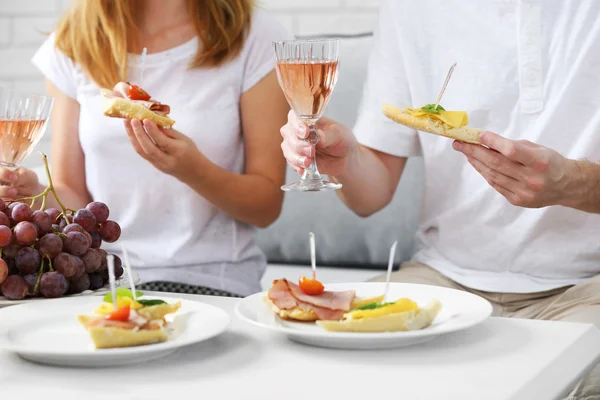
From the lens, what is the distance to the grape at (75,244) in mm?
1212

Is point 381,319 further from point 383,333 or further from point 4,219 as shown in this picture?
point 4,219

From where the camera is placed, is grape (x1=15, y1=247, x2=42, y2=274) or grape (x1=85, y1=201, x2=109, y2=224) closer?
grape (x1=15, y1=247, x2=42, y2=274)

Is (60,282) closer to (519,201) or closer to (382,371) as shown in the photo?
(382,371)


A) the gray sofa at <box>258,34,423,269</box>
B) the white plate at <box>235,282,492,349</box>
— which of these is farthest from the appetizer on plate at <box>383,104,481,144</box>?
the gray sofa at <box>258,34,423,269</box>

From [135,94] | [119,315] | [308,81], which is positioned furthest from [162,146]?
[119,315]

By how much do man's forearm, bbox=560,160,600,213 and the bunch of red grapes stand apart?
768 millimetres

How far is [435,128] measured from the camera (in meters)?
1.36

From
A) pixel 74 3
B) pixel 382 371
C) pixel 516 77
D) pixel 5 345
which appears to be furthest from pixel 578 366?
pixel 74 3

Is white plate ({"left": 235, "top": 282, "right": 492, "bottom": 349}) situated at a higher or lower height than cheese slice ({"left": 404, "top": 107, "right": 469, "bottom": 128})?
lower

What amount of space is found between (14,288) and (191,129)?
78 centimetres

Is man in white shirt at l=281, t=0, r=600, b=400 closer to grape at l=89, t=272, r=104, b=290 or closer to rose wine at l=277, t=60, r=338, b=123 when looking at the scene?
rose wine at l=277, t=60, r=338, b=123

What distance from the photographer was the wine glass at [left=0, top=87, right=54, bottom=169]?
1403 mm

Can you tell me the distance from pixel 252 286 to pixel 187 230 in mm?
189

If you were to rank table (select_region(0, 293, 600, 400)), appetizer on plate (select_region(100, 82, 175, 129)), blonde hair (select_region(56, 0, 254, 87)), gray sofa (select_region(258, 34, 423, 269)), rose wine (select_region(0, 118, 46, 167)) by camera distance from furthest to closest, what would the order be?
gray sofa (select_region(258, 34, 423, 269)) < blonde hair (select_region(56, 0, 254, 87)) < appetizer on plate (select_region(100, 82, 175, 129)) < rose wine (select_region(0, 118, 46, 167)) < table (select_region(0, 293, 600, 400))
